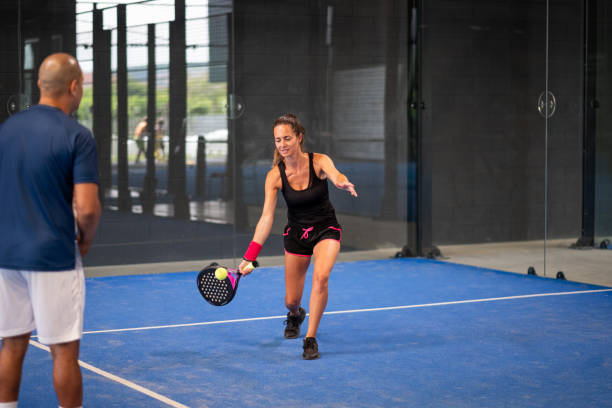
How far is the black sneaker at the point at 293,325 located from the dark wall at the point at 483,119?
3312mm

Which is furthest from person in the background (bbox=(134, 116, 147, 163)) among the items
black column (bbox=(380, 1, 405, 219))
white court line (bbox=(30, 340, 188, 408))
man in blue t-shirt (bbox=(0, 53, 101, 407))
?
man in blue t-shirt (bbox=(0, 53, 101, 407))

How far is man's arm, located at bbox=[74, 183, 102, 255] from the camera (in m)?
2.84

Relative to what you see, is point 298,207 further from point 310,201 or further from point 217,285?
point 217,285

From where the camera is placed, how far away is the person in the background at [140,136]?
7687mm

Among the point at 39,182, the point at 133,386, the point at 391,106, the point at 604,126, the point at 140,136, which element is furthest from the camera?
the point at 391,106

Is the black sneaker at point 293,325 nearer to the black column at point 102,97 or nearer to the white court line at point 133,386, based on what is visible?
the white court line at point 133,386

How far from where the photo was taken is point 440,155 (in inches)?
333

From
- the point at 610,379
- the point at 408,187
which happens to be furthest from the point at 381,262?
the point at 610,379

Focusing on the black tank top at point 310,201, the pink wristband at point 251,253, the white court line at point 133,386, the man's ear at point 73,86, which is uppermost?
the man's ear at point 73,86

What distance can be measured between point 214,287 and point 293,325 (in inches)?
25.8

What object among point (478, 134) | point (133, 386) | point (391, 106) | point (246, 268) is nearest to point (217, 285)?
point (246, 268)

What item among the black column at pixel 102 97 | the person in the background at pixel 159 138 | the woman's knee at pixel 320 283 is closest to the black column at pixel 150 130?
the person in the background at pixel 159 138

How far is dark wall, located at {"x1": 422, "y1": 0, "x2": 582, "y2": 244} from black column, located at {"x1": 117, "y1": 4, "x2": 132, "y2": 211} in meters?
2.93

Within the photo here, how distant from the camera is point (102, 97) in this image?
24.8ft
